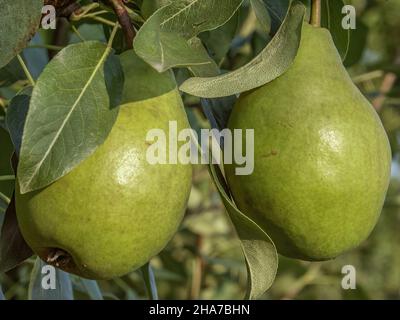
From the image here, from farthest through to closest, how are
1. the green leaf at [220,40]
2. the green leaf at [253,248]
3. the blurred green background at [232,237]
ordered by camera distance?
the blurred green background at [232,237], the green leaf at [220,40], the green leaf at [253,248]

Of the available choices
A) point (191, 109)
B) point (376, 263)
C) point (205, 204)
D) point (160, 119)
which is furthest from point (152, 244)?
point (376, 263)

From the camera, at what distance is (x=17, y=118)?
1.13 meters

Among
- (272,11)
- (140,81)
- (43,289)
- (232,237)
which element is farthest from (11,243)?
(232,237)

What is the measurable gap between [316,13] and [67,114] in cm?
45

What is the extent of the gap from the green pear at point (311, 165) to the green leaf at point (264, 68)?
0.03 meters

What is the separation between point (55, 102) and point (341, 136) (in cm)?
37

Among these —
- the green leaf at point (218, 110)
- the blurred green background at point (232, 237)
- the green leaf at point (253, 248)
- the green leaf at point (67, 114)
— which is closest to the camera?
the green leaf at point (67, 114)

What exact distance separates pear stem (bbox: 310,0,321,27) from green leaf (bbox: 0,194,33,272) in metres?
0.52

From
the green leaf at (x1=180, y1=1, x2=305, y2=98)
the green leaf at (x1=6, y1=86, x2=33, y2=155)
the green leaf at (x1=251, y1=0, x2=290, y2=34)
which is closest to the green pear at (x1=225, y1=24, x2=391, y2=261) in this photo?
the green leaf at (x1=180, y1=1, x2=305, y2=98)

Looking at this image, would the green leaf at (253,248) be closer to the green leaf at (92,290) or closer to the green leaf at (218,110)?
the green leaf at (218,110)

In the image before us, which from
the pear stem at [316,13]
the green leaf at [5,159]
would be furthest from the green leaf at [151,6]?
the green leaf at [5,159]

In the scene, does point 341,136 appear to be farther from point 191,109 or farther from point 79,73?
point 191,109

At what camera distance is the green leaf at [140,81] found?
1113 millimetres

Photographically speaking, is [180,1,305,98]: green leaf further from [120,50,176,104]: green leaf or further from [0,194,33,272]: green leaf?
[0,194,33,272]: green leaf
